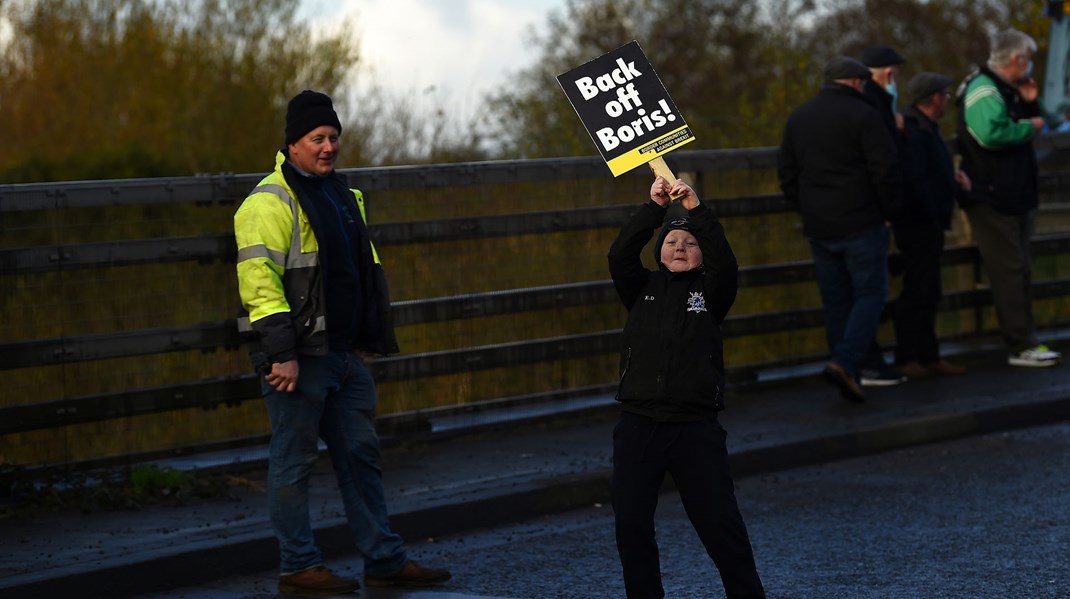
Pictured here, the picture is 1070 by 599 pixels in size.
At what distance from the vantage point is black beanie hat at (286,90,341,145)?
658 centimetres

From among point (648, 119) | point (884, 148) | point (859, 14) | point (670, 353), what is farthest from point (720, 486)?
point (859, 14)

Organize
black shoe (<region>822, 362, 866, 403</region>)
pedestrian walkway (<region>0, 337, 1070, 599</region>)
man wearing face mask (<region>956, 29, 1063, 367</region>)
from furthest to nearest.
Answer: man wearing face mask (<region>956, 29, 1063, 367</region>) < black shoe (<region>822, 362, 866, 403</region>) < pedestrian walkway (<region>0, 337, 1070, 599</region>)

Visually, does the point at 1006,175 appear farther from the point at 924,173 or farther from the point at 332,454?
the point at 332,454

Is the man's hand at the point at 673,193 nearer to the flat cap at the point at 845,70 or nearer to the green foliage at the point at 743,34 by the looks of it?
the flat cap at the point at 845,70

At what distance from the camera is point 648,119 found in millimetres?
6004

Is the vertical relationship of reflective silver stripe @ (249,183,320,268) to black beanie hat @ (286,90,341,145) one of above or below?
below

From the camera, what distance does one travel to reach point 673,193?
18.7 feet

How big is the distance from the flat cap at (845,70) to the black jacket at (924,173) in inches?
28.3

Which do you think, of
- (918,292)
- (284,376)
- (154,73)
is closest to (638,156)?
(284,376)

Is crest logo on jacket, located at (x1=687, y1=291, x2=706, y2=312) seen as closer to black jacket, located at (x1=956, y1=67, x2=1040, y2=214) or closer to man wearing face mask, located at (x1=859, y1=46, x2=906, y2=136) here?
Result: man wearing face mask, located at (x1=859, y1=46, x2=906, y2=136)

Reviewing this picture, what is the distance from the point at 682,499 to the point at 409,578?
5.21 ft

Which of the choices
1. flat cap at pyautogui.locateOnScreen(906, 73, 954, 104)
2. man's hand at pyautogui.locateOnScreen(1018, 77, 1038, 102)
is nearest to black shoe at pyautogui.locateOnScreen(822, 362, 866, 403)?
flat cap at pyautogui.locateOnScreen(906, 73, 954, 104)

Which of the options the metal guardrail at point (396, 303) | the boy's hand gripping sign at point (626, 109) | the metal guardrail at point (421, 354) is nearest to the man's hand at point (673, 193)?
the boy's hand gripping sign at point (626, 109)

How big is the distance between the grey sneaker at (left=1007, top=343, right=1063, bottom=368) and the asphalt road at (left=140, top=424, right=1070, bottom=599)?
2.51m
